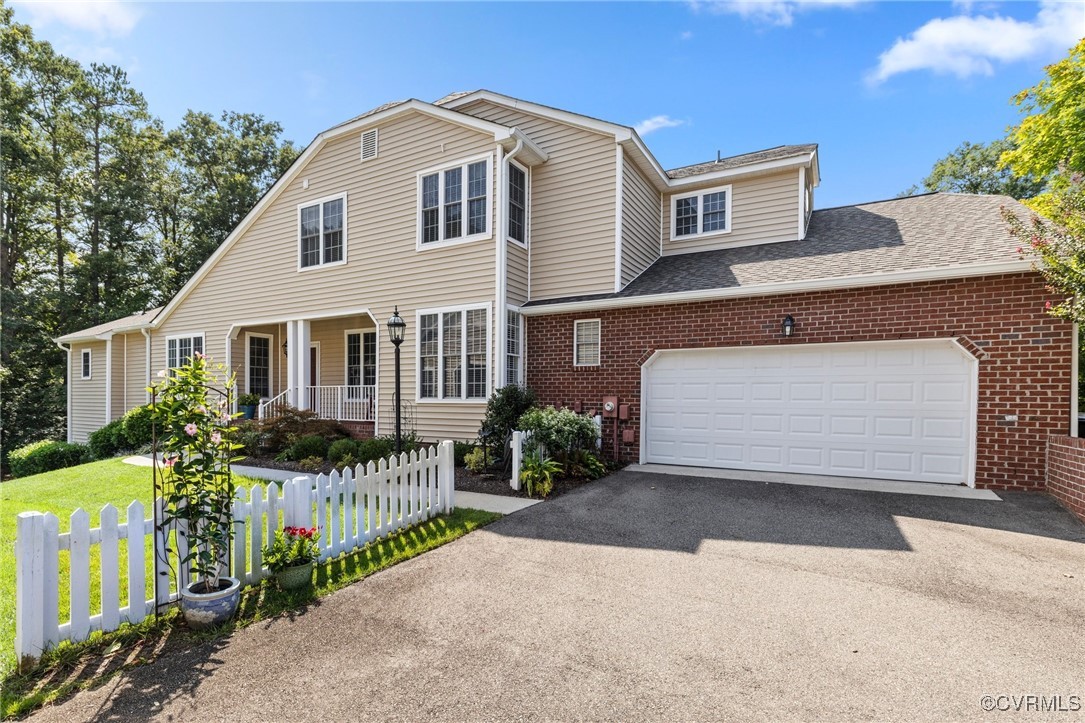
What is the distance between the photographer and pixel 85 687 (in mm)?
2801

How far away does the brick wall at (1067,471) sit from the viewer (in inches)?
235

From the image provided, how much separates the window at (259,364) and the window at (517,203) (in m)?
9.55

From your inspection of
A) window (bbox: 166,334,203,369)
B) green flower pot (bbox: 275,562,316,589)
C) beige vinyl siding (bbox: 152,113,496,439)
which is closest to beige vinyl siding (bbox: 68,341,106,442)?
window (bbox: 166,334,203,369)

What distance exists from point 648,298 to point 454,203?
15.6 feet

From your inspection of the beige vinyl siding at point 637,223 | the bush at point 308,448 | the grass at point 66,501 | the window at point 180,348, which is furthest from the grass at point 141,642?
the window at point 180,348

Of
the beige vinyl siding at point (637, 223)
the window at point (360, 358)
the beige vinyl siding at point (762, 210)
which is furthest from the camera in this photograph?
the window at point (360, 358)

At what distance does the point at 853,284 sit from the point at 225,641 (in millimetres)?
9053

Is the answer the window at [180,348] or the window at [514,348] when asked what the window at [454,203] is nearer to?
the window at [514,348]

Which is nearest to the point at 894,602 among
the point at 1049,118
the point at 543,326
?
the point at 543,326

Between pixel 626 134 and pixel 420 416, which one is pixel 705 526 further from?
pixel 626 134

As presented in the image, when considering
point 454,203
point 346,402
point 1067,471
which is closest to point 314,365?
point 346,402

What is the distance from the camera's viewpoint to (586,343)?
10.2 meters

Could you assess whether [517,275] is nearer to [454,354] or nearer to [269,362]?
[454,354]

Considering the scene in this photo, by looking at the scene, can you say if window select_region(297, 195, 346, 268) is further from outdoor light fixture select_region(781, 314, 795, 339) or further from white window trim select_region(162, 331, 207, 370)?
outdoor light fixture select_region(781, 314, 795, 339)
